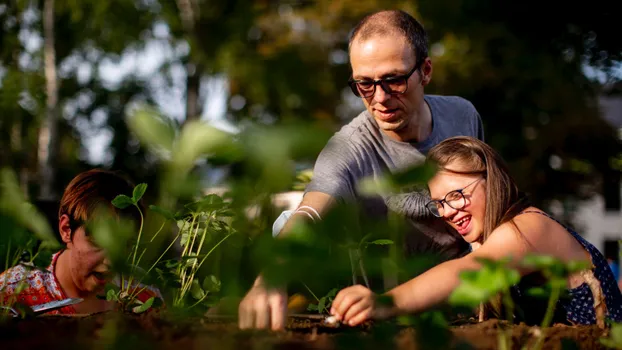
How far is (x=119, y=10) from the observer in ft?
59.4

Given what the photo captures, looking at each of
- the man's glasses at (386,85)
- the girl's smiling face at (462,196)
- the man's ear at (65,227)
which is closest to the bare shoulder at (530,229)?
the girl's smiling face at (462,196)

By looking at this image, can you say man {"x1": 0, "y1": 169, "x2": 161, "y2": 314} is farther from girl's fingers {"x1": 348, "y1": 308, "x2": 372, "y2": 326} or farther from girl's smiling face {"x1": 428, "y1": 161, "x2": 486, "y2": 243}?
girl's smiling face {"x1": 428, "y1": 161, "x2": 486, "y2": 243}

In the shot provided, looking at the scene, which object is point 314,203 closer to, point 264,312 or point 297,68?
point 264,312

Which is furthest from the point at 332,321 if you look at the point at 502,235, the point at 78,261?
the point at 78,261

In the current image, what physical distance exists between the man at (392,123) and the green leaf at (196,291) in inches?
33.0

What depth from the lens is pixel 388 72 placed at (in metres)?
2.83

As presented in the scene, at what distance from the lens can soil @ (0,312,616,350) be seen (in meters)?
0.98

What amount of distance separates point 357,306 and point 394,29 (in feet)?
5.61

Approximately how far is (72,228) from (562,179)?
19.6m

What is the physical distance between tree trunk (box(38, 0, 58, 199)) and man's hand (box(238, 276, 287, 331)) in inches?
657

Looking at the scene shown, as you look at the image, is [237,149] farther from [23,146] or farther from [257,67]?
[23,146]

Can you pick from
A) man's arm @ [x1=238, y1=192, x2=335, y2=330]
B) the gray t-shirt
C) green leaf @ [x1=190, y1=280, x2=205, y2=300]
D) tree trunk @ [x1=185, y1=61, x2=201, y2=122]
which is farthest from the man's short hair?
tree trunk @ [x1=185, y1=61, x2=201, y2=122]

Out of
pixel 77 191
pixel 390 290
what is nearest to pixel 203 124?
pixel 390 290

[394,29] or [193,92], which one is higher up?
[193,92]
